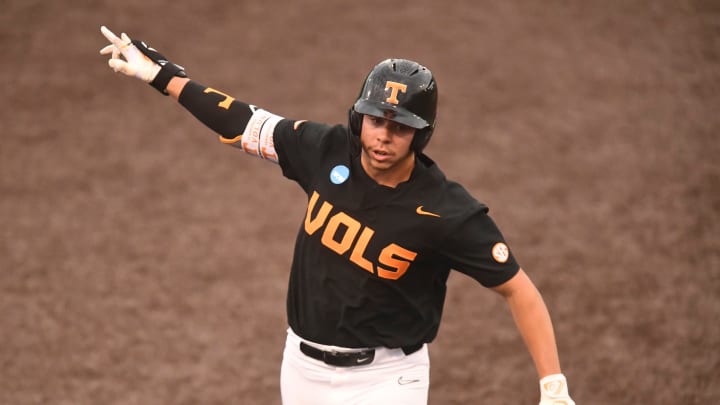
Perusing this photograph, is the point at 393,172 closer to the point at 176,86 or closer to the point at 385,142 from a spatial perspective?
the point at 385,142

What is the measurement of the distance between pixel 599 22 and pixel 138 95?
172 inches

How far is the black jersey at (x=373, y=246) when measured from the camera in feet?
10.9

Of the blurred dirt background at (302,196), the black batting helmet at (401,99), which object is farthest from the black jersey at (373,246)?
the blurred dirt background at (302,196)

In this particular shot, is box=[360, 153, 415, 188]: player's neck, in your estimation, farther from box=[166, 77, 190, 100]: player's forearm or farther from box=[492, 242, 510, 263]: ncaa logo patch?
box=[166, 77, 190, 100]: player's forearm

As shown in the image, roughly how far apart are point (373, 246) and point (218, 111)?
87 cm

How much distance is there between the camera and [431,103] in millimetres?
3367

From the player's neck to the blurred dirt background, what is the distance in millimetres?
2336

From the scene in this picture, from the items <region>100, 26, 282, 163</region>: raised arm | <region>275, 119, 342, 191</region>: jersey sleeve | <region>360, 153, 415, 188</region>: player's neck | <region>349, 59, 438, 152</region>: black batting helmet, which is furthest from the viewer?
<region>100, 26, 282, 163</region>: raised arm

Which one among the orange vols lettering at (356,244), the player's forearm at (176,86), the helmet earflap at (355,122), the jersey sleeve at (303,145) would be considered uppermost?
the player's forearm at (176,86)

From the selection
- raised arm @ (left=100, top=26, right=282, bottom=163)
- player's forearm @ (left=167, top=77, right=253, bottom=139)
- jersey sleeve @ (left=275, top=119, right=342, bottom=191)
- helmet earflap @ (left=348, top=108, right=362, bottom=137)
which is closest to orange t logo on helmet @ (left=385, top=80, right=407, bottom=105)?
helmet earflap @ (left=348, top=108, right=362, bottom=137)

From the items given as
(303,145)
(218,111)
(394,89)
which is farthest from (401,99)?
(218,111)

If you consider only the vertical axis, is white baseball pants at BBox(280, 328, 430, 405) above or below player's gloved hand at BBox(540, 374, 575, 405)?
below

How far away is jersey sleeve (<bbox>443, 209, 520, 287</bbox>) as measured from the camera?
329 centimetres

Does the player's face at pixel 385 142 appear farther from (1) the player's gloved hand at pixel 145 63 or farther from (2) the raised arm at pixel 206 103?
(1) the player's gloved hand at pixel 145 63
